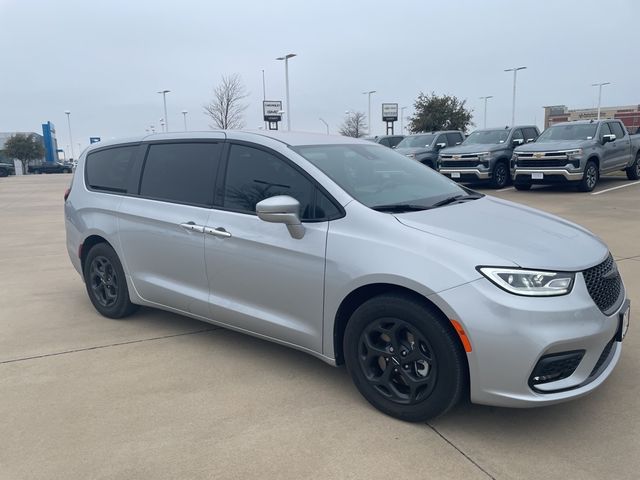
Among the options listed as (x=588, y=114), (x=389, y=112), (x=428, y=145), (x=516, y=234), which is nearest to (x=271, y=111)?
(x=389, y=112)

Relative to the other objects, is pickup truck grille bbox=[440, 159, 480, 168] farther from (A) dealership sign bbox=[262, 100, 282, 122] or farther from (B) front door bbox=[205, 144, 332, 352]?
(A) dealership sign bbox=[262, 100, 282, 122]

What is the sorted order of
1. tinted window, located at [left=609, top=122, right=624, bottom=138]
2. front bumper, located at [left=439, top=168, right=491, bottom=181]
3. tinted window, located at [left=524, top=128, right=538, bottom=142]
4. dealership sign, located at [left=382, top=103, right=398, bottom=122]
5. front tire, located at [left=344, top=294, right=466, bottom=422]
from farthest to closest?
dealership sign, located at [left=382, top=103, right=398, bottom=122]
tinted window, located at [left=524, top=128, right=538, bottom=142]
front bumper, located at [left=439, top=168, right=491, bottom=181]
tinted window, located at [left=609, top=122, right=624, bottom=138]
front tire, located at [left=344, top=294, right=466, bottom=422]

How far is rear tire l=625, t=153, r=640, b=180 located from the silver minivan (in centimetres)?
1479

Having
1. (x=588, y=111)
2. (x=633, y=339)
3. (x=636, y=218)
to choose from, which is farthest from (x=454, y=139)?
(x=588, y=111)

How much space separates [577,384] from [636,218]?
873cm

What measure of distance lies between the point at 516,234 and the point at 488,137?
14.6m

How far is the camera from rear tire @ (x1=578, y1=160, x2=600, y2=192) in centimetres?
1408

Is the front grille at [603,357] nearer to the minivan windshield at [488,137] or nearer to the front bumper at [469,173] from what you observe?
the front bumper at [469,173]

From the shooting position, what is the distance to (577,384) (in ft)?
9.61

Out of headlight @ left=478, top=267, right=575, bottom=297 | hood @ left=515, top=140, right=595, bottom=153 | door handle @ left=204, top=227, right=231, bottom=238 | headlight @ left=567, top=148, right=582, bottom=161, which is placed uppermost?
hood @ left=515, top=140, right=595, bottom=153

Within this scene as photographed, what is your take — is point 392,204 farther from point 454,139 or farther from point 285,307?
point 454,139

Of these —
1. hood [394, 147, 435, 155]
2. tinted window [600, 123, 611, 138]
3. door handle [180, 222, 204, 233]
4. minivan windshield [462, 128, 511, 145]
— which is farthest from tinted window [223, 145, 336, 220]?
hood [394, 147, 435, 155]

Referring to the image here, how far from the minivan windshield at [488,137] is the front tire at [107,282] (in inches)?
546

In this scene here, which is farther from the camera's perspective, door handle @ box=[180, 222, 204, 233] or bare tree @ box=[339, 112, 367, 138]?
bare tree @ box=[339, 112, 367, 138]
